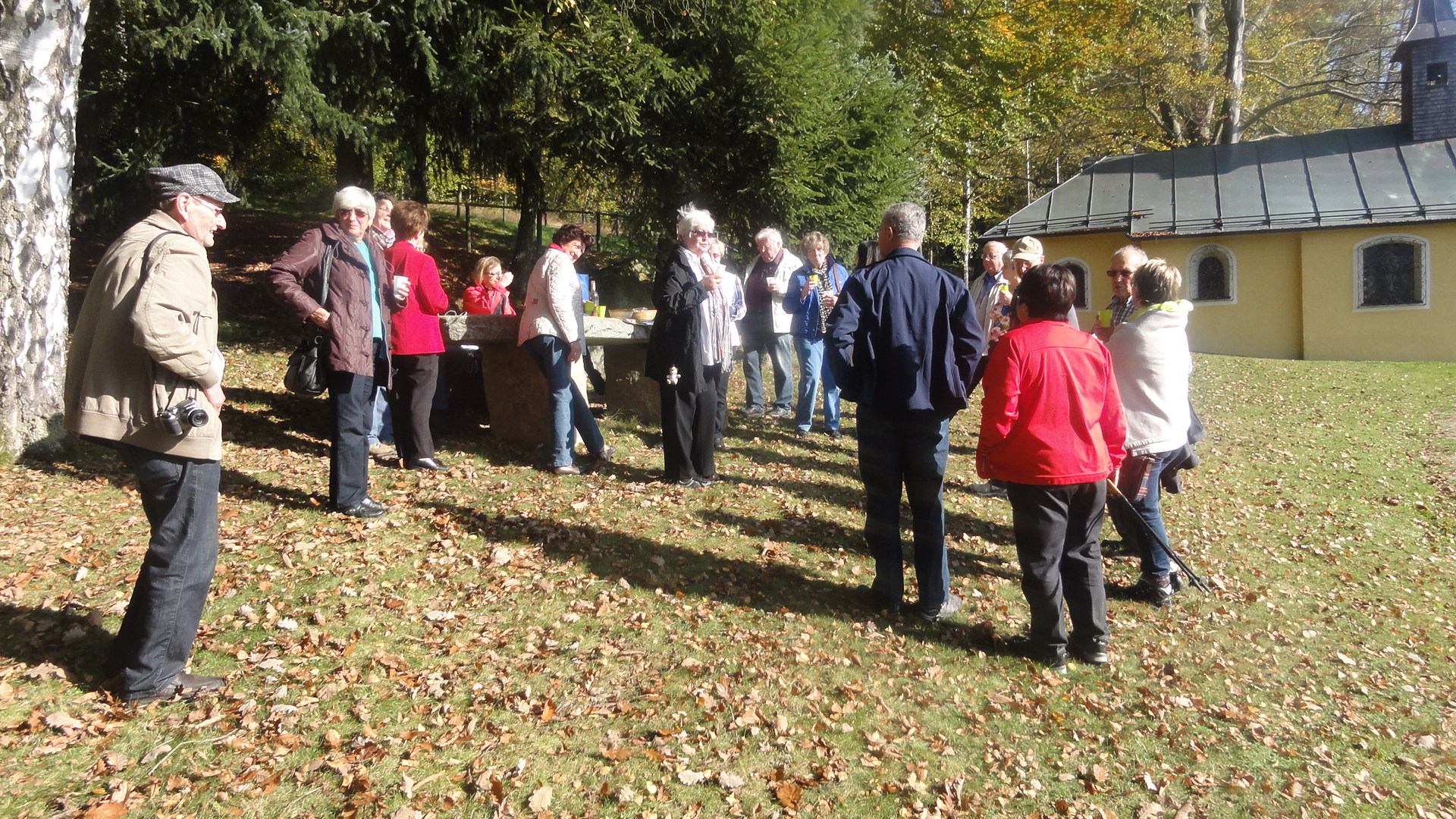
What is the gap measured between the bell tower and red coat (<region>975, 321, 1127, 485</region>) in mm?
24545

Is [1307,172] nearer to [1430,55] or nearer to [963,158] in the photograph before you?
[1430,55]

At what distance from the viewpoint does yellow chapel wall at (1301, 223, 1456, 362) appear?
21188mm

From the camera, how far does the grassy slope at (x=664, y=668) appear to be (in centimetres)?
350

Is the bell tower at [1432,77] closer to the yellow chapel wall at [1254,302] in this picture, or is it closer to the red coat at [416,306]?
the yellow chapel wall at [1254,302]

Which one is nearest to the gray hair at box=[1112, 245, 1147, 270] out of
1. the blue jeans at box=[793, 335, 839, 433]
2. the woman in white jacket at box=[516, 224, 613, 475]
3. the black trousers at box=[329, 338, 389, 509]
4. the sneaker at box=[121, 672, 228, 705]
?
the blue jeans at box=[793, 335, 839, 433]

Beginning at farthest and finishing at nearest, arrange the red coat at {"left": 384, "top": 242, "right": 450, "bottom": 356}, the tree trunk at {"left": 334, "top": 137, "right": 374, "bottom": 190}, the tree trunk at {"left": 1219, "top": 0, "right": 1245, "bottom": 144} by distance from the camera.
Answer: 1. the tree trunk at {"left": 1219, "top": 0, "right": 1245, "bottom": 144}
2. the tree trunk at {"left": 334, "top": 137, "right": 374, "bottom": 190}
3. the red coat at {"left": 384, "top": 242, "right": 450, "bottom": 356}

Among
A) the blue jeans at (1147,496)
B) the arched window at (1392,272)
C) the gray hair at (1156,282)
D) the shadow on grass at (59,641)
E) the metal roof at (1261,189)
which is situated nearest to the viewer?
the shadow on grass at (59,641)

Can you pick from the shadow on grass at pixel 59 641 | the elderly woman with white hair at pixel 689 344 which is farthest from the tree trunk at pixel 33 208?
the elderly woman with white hair at pixel 689 344

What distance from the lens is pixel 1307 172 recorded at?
23047 mm

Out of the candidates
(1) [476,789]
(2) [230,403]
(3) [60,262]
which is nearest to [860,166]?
(2) [230,403]

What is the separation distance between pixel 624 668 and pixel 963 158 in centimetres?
2534

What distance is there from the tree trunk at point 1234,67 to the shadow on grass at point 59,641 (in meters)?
28.1

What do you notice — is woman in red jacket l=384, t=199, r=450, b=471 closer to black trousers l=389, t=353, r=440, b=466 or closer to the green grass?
black trousers l=389, t=353, r=440, b=466

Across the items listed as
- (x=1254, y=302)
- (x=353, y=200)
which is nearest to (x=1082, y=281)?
(x=1254, y=302)
